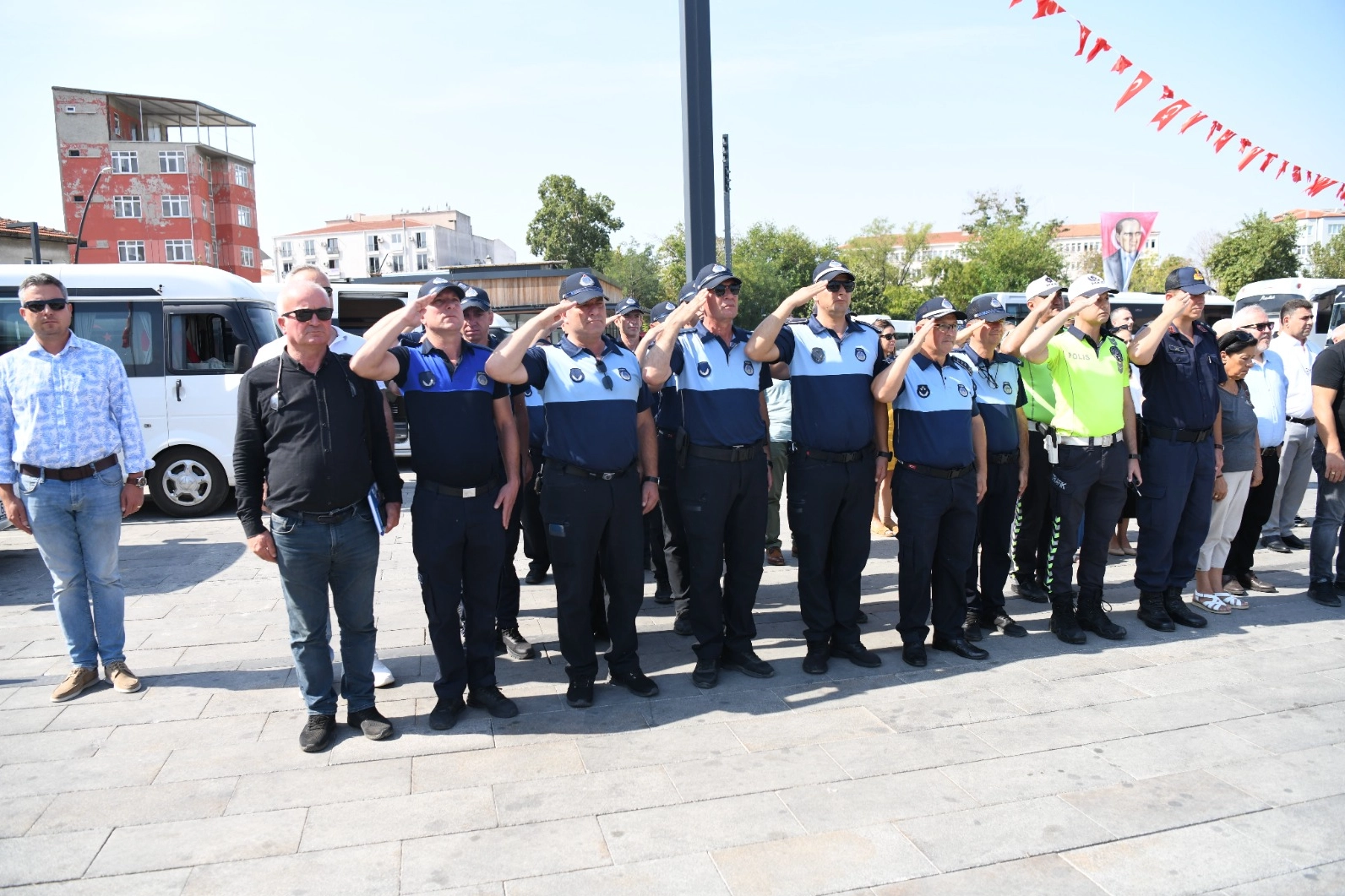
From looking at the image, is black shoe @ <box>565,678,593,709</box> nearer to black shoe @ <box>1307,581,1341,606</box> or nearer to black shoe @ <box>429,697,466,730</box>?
black shoe @ <box>429,697,466,730</box>

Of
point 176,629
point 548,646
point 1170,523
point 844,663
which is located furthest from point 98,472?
point 1170,523

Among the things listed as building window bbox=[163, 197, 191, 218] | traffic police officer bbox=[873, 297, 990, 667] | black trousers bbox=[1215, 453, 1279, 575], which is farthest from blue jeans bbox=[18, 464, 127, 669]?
building window bbox=[163, 197, 191, 218]

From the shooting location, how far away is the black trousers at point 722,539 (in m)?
4.48

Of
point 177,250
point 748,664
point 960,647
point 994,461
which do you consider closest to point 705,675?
point 748,664

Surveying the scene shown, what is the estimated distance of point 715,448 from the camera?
Result: 445 cm

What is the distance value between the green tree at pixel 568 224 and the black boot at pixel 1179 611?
57.1 m

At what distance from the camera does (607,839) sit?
305cm

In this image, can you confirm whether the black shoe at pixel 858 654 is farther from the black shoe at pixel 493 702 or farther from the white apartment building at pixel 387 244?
the white apartment building at pixel 387 244

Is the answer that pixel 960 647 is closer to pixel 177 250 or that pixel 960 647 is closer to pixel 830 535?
pixel 830 535

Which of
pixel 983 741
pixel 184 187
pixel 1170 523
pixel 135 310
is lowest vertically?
pixel 983 741

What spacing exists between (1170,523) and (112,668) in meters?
5.96

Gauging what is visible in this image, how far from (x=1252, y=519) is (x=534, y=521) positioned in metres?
4.93

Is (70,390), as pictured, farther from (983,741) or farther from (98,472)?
(983,741)

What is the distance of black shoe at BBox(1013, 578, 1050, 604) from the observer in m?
6.04
